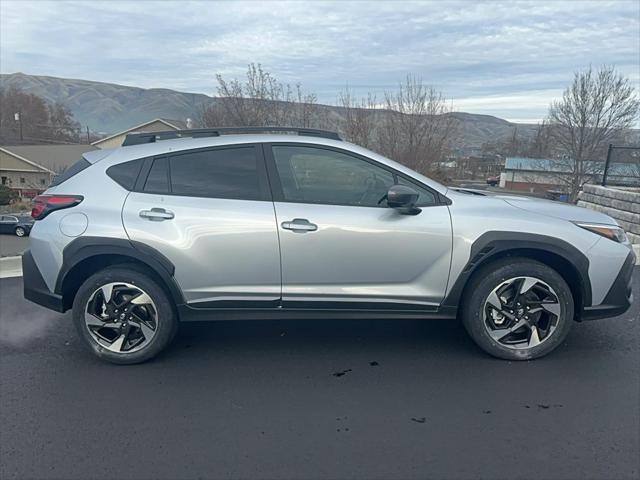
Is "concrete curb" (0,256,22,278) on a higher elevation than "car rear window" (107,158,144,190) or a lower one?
lower

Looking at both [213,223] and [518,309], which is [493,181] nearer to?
[518,309]

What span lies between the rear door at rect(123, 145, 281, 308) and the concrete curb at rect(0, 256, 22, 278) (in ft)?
11.0

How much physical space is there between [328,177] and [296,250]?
24.2 inches

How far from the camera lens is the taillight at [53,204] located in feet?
10.0

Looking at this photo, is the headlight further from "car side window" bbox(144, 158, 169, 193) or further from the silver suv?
"car side window" bbox(144, 158, 169, 193)

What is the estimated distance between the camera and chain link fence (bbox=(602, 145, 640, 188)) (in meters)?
10.0

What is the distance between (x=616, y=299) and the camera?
123 inches

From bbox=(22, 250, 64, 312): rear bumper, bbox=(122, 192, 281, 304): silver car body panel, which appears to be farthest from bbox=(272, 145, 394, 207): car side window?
bbox=(22, 250, 64, 312): rear bumper

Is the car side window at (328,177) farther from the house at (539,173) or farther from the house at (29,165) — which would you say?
the house at (29,165)

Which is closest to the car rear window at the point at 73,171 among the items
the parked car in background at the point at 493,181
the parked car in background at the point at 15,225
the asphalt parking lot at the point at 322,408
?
the asphalt parking lot at the point at 322,408

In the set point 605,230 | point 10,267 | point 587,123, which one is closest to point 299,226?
point 605,230

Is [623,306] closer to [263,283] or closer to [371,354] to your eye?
[371,354]

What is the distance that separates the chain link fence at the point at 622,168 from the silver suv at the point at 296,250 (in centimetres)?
840

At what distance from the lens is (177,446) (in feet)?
7.48
